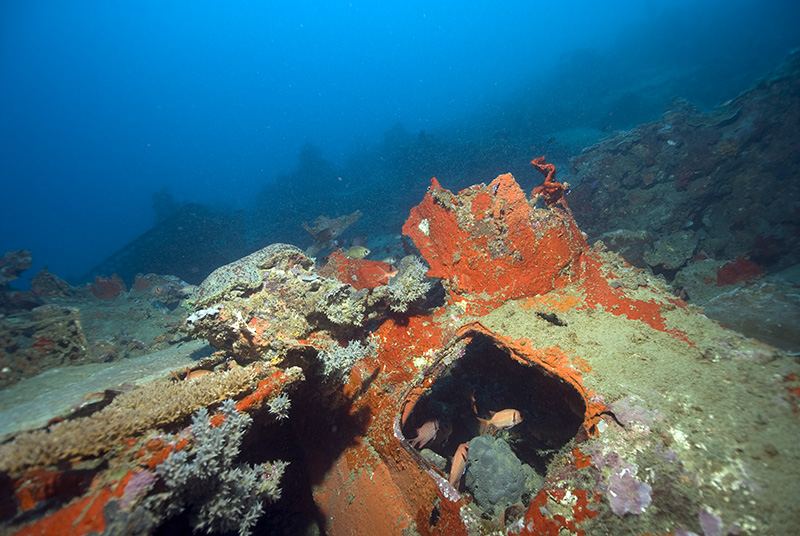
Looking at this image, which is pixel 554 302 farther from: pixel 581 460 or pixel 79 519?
pixel 79 519

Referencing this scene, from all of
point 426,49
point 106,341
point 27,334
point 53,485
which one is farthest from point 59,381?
point 426,49

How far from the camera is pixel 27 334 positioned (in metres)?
4.89

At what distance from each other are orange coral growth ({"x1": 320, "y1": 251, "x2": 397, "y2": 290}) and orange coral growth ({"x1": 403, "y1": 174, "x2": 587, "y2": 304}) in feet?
4.54

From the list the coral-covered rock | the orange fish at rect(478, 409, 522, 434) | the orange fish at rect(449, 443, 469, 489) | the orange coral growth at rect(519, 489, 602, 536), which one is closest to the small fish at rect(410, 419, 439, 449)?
the orange fish at rect(449, 443, 469, 489)

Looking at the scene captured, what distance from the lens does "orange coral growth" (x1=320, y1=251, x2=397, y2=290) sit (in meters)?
5.67

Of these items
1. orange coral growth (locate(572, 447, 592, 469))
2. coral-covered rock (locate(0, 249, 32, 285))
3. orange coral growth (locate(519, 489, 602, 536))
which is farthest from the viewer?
coral-covered rock (locate(0, 249, 32, 285))

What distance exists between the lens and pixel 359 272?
5918 mm

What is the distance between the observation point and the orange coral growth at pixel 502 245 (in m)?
4.01

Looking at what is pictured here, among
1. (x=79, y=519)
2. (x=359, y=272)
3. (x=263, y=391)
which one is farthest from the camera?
(x=359, y=272)

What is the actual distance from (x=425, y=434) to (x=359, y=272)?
10.2ft

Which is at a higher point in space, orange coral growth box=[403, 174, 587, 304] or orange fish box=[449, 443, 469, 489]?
orange coral growth box=[403, 174, 587, 304]

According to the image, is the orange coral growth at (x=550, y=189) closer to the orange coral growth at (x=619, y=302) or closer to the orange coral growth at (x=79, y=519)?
the orange coral growth at (x=619, y=302)

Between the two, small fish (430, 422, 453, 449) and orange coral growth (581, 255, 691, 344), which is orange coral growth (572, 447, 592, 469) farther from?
small fish (430, 422, 453, 449)

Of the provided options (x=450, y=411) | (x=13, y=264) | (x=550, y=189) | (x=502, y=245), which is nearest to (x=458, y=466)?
(x=450, y=411)
